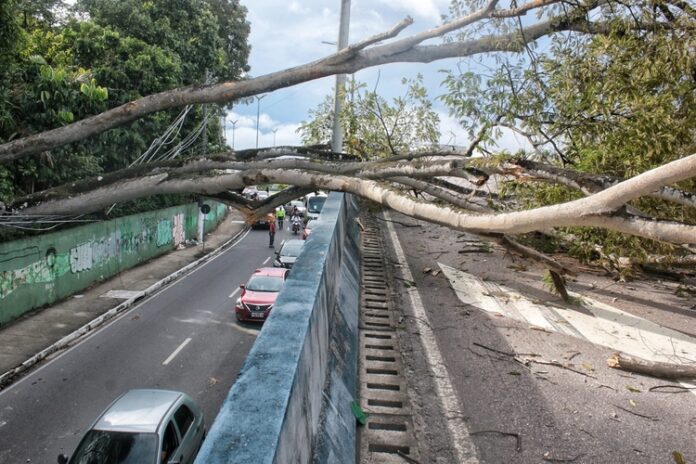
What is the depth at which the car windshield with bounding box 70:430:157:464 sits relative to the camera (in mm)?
5852

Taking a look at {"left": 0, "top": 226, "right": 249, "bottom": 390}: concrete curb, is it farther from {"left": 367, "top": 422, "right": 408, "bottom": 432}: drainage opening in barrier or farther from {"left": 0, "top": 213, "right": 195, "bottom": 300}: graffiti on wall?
{"left": 367, "top": 422, "right": 408, "bottom": 432}: drainage opening in barrier

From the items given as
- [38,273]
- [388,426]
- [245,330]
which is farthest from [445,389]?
[38,273]

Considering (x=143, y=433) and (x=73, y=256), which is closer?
(x=143, y=433)

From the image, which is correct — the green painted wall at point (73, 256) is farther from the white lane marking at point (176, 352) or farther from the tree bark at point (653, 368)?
the tree bark at point (653, 368)

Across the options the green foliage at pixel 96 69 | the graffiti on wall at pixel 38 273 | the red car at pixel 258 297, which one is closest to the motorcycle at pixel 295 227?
the green foliage at pixel 96 69

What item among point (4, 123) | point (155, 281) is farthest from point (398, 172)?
point (155, 281)

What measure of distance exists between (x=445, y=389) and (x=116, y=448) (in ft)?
12.8

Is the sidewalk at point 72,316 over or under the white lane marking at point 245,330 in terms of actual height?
under

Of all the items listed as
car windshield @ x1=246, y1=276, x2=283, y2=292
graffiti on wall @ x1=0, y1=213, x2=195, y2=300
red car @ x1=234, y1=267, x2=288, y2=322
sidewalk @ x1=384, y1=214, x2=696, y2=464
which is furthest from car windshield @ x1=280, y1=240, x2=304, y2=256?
sidewalk @ x1=384, y1=214, x2=696, y2=464

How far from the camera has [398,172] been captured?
8141mm

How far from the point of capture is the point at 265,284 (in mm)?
13867

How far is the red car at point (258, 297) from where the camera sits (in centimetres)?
1291

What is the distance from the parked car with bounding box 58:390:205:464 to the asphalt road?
5.33 ft

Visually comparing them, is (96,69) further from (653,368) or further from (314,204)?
(653,368)
